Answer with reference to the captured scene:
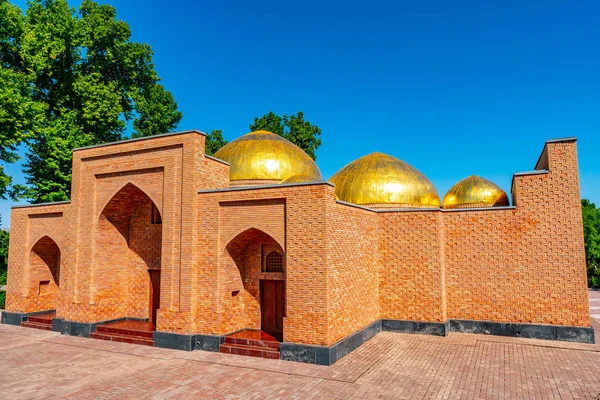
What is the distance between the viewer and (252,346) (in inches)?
418

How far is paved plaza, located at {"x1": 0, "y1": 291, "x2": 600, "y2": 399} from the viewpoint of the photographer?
7699 mm

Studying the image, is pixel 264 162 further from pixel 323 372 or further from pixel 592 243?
pixel 592 243

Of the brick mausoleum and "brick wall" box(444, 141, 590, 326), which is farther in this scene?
"brick wall" box(444, 141, 590, 326)

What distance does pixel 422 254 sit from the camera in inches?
511

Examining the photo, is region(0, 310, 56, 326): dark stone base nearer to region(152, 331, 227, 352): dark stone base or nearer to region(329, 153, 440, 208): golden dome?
region(152, 331, 227, 352): dark stone base

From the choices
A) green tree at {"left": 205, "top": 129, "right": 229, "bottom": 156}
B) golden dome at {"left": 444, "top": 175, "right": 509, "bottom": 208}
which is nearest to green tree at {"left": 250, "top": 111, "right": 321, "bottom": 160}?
green tree at {"left": 205, "top": 129, "right": 229, "bottom": 156}

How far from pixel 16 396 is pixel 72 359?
266 cm

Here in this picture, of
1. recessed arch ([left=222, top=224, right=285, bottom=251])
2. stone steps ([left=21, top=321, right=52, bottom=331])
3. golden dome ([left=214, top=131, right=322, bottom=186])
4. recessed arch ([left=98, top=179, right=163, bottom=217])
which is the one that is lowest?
stone steps ([left=21, top=321, right=52, bottom=331])

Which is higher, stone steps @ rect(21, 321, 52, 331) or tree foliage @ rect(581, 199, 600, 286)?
tree foliage @ rect(581, 199, 600, 286)

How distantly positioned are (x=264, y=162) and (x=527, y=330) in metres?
10.6

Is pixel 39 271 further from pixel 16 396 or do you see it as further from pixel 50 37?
pixel 50 37

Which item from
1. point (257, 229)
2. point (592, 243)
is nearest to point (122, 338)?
point (257, 229)

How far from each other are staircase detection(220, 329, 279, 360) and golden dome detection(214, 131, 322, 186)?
6006 millimetres

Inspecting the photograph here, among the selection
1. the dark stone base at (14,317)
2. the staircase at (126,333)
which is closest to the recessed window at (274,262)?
the staircase at (126,333)
